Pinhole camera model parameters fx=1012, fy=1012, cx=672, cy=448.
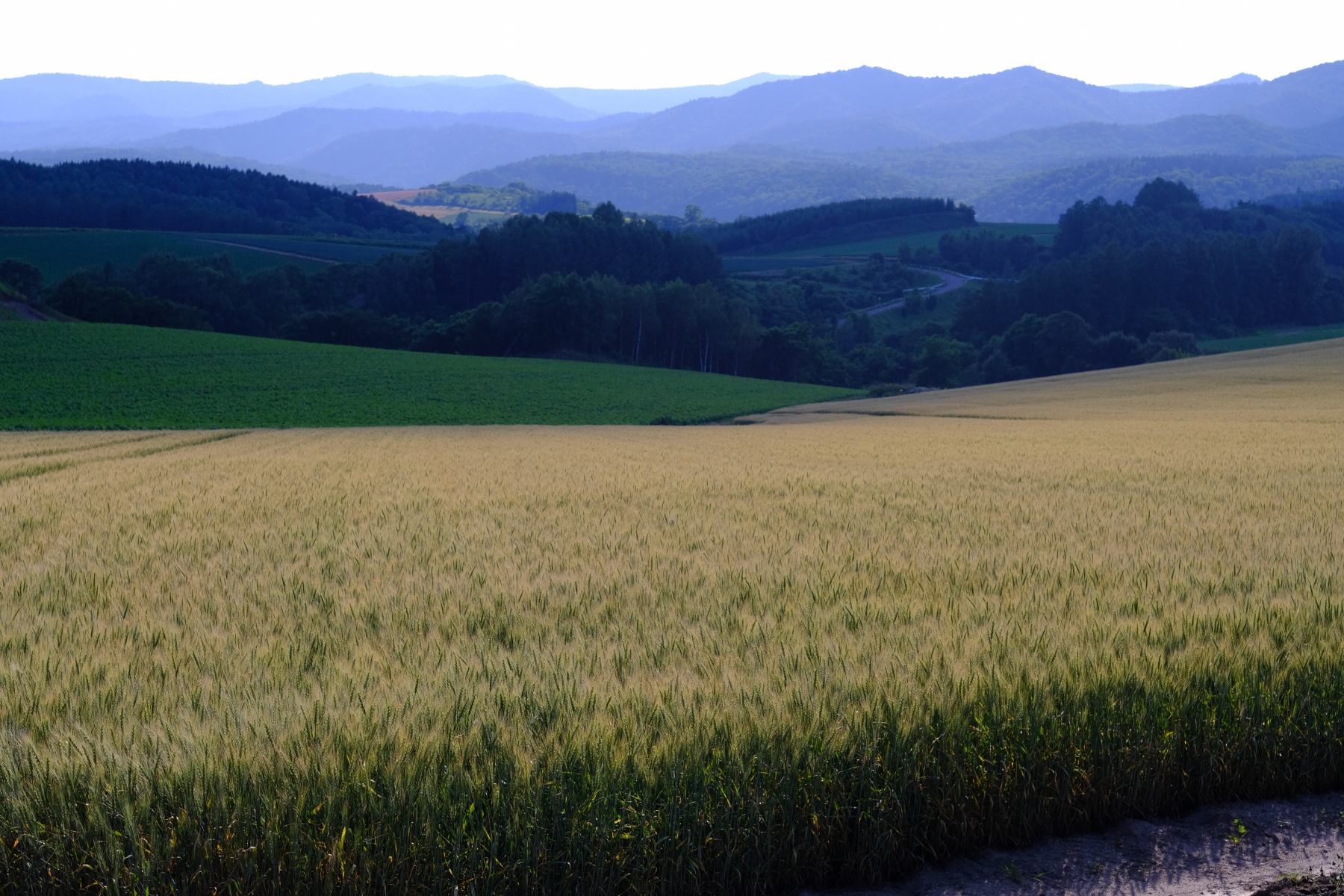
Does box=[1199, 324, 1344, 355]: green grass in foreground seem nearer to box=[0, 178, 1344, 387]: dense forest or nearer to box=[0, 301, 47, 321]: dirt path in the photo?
box=[0, 178, 1344, 387]: dense forest

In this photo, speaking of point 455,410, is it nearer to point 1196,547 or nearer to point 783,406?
point 783,406

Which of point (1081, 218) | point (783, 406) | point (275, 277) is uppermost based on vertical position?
point (1081, 218)

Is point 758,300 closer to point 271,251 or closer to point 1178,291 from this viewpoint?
point 1178,291

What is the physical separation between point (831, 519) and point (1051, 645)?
6.49 meters

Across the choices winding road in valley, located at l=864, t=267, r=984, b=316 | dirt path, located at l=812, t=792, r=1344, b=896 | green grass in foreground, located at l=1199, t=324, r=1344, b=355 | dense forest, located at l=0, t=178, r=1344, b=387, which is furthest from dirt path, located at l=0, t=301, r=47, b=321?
green grass in foreground, located at l=1199, t=324, r=1344, b=355

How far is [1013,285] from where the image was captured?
450 feet

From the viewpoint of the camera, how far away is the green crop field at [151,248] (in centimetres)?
12262

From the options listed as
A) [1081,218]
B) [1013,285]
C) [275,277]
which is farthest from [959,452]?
[1081,218]

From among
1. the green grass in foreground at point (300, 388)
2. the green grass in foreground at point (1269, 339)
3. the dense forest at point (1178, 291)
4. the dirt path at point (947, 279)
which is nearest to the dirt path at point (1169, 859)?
the green grass in foreground at point (300, 388)

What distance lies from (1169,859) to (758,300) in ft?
420

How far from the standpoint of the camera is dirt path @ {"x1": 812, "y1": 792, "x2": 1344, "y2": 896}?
439 cm

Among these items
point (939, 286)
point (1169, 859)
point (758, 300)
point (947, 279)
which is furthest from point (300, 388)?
point (947, 279)

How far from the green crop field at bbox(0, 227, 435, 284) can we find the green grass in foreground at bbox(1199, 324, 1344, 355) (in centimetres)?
11094

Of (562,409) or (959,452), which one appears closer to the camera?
(959,452)
